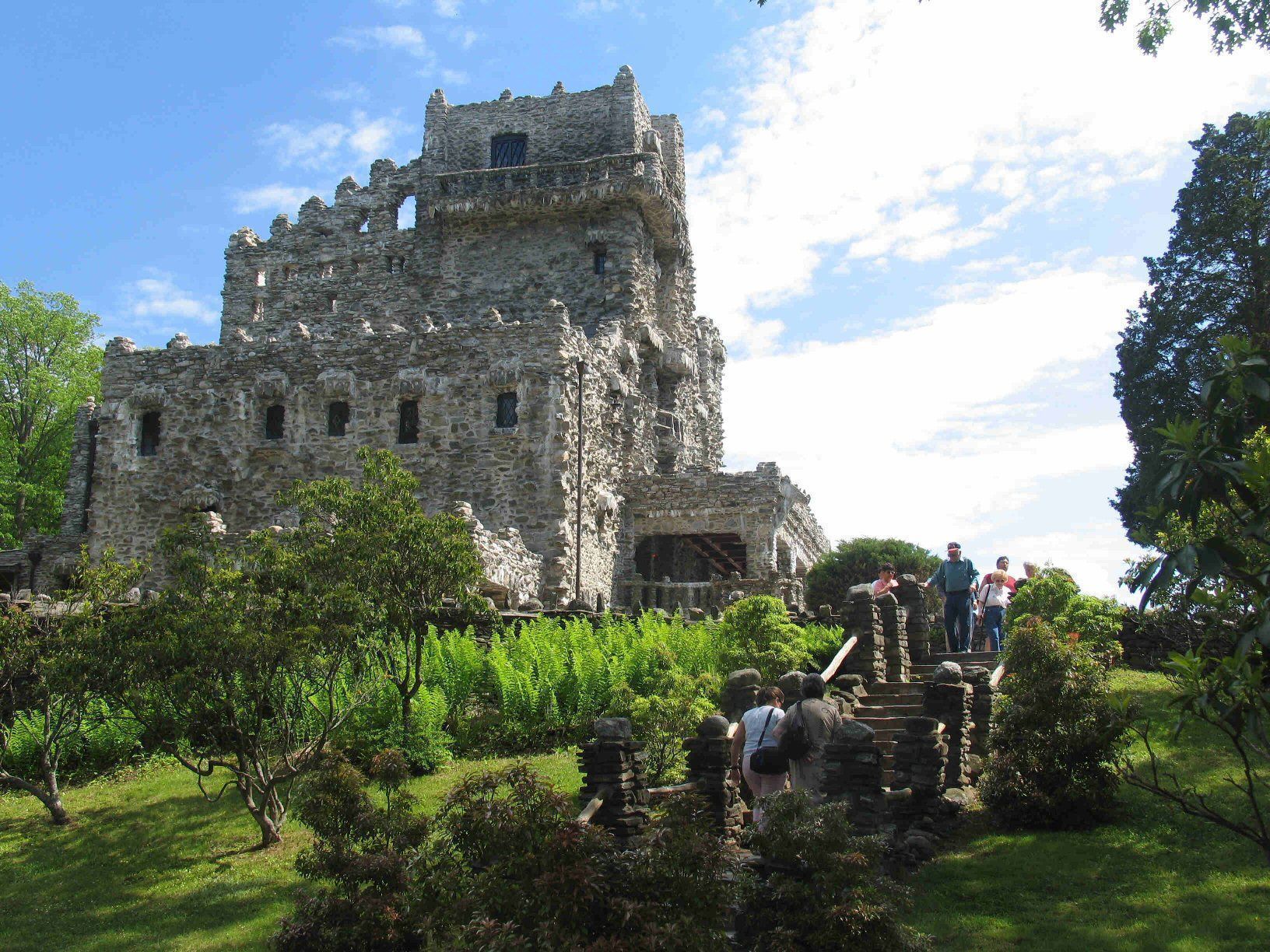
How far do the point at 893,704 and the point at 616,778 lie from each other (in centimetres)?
672

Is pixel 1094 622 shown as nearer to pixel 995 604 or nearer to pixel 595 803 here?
pixel 995 604

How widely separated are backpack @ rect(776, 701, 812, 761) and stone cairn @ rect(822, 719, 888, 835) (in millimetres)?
228

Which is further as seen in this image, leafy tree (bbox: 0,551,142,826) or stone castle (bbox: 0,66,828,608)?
stone castle (bbox: 0,66,828,608)

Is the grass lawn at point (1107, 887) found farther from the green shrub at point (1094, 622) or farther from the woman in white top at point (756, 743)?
the green shrub at point (1094, 622)

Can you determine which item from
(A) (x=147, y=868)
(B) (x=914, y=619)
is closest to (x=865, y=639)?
(B) (x=914, y=619)

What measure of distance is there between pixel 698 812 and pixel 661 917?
49.3 inches

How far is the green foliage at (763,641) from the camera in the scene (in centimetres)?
1717

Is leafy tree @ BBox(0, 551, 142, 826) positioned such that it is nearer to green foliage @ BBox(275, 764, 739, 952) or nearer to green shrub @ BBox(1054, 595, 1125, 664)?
green foliage @ BBox(275, 764, 739, 952)

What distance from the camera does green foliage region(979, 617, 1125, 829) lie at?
1288cm

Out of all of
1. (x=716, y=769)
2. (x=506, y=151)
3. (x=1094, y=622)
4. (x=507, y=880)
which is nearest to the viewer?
(x=507, y=880)

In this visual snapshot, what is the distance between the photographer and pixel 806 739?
11.8m

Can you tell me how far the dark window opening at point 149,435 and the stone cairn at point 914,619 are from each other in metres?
20.3

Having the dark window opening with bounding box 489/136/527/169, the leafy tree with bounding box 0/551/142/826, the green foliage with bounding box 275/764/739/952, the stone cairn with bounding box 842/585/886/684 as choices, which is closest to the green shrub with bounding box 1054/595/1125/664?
the stone cairn with bounding box 842/585/886/684

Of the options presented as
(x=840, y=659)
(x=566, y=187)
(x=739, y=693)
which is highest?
(x=566, y=187)
